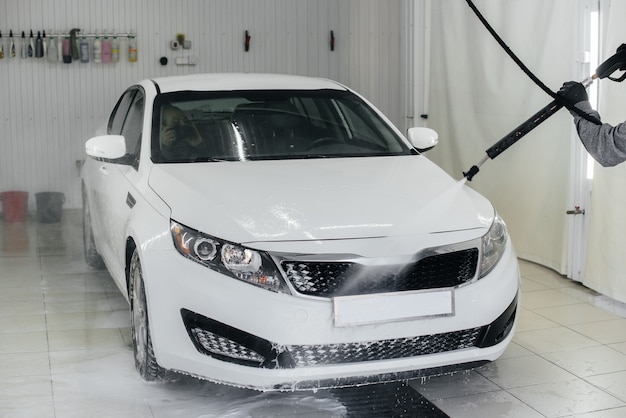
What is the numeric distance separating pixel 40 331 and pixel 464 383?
84.2 inches

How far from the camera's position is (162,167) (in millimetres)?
3854

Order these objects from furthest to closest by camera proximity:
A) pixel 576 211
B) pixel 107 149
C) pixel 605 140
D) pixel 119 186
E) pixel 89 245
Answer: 1. pixel 89 245
2. pixel 576 211
3. pixel 119 186
4. pixel 107 149
5. pixel 605 140

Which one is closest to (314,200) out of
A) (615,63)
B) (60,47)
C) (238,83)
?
(615,63)

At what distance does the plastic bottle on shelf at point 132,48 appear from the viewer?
8.61 m

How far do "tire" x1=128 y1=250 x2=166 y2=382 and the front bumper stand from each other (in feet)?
0.66

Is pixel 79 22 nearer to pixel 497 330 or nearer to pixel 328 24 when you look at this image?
pixel 328 24

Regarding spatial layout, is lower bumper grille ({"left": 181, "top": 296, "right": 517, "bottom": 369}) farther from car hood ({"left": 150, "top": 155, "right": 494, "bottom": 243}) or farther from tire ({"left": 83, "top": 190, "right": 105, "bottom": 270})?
tire ({"left": 83, "top": 190, "right": 105, "bottom": 270})

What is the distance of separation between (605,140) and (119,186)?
2.22m

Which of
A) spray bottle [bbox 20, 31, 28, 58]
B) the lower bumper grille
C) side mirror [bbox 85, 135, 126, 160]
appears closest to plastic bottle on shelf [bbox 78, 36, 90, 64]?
spray bottle [bbox 20, 31, 28, 58]

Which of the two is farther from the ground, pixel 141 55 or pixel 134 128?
pixel 141 55

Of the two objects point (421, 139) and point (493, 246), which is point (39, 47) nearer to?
point (421, 139)

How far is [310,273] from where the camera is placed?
305 cm

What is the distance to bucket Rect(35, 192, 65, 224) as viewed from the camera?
8.21m

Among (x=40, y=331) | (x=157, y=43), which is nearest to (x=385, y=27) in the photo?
(x=157, y=43)
